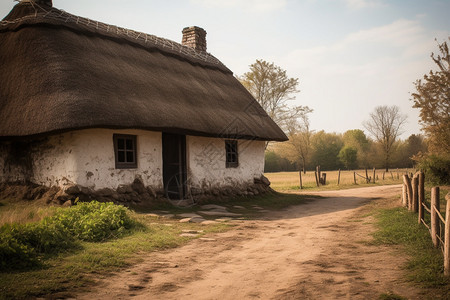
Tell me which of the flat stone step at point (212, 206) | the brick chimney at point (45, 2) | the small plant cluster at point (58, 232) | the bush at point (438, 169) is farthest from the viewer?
the bush at point (438, 169)

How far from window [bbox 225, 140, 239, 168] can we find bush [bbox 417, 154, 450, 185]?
9335 mm

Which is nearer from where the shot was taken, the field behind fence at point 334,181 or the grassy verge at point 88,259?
the grassy verge at point 88,259

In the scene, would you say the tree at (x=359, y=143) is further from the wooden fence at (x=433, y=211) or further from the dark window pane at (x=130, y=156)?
the dark window pane at (x=130, y=156)

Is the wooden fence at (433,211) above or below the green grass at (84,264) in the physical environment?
above

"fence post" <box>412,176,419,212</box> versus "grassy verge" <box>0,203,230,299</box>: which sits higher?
"fence post" <box>412,176,419,212</box>

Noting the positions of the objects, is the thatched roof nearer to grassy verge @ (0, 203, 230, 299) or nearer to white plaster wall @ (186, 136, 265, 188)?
white plaster wall @ (186, 136, 265, 188)

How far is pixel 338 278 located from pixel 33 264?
3.63 metres

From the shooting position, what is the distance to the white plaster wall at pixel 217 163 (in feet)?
38.4

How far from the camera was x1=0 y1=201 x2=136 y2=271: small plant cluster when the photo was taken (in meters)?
4.42

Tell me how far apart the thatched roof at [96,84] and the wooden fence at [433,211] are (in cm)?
564

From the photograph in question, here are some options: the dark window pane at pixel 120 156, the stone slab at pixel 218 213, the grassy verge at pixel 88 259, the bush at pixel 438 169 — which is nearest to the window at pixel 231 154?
the stone slab at pixel 218 213

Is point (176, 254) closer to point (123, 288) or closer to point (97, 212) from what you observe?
point (123, 288)

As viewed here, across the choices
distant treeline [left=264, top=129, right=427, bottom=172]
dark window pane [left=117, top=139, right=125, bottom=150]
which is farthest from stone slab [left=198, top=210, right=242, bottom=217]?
distant treeline [left=264, top=129, right=427, bottom=172]

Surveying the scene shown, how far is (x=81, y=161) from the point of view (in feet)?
28.9
